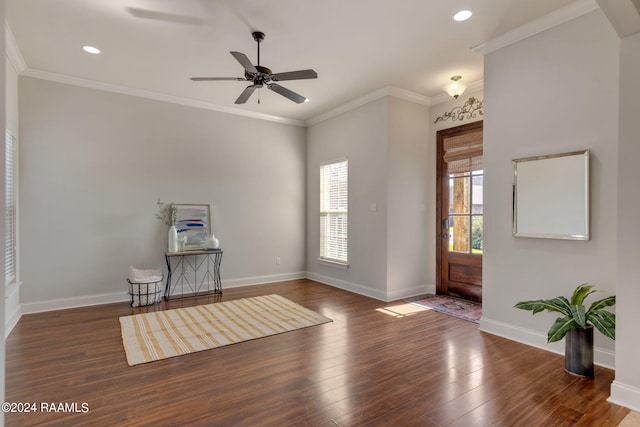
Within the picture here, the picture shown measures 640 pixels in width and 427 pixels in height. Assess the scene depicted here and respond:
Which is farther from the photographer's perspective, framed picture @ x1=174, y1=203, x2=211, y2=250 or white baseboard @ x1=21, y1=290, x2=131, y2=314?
framed picture @ x1=174, y1=203, x2=211, y2=250

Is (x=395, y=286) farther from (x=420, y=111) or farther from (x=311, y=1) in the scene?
(x=311, y=1)

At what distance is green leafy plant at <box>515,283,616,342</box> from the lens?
239 centimetres

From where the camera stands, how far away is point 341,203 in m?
5.59

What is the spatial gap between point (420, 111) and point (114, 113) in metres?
4.36

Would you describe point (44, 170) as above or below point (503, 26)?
below

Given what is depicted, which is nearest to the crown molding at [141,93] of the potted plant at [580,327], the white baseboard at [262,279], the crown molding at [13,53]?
the crown molding at [13,53]

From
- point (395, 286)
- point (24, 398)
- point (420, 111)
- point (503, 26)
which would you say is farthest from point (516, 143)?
point (24, 398)

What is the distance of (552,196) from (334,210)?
10.9 feet

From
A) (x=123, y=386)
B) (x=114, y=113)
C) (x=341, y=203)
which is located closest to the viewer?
(x=123, y=386)

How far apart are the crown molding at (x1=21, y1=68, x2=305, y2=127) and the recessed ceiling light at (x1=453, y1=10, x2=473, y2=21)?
3578mm

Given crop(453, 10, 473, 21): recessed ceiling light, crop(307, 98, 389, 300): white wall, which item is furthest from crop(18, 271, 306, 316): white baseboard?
crop(453, 10, 473, 21): recessed ceiling light

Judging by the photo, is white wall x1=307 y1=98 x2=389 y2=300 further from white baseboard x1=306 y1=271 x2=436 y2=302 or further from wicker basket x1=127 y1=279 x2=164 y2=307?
wicker basket x1=127 y1=279 x2=164 y2=307

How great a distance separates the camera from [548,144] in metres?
3.01

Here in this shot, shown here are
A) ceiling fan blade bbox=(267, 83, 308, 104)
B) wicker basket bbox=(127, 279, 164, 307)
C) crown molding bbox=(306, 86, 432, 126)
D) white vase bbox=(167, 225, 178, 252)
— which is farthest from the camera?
white vase bbox=(167, 225, 178, 252)
